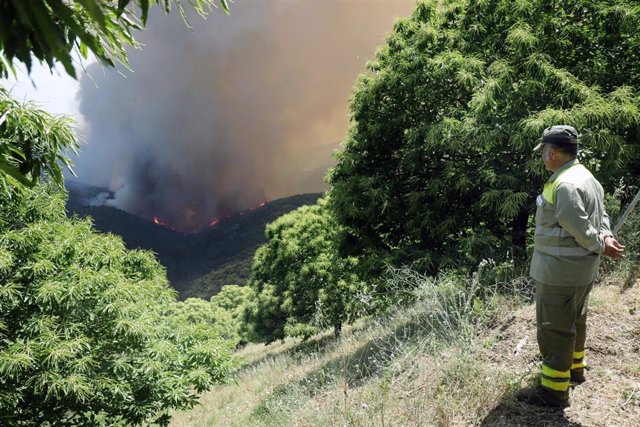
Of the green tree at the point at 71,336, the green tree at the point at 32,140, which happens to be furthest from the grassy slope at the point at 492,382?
the green tree at the point at 32,140

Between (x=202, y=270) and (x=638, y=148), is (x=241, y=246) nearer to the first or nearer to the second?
(x=202, y=270)

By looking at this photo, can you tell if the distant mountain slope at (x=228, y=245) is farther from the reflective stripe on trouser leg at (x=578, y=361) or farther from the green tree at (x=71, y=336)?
the reflective stripe on trouser leg at (x=578, y=361)

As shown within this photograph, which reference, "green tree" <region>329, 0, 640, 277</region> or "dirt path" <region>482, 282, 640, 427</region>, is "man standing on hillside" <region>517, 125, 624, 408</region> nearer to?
"dirt path" <region>482, 282, 640, 427</region>

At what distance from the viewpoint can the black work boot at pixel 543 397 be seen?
13.5ft

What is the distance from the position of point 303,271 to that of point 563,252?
20.9m

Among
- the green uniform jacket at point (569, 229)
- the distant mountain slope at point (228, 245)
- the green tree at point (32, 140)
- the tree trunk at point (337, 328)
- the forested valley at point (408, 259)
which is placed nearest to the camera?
the green tree at point (32, 140)

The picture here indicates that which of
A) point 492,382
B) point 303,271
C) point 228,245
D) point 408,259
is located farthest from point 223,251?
point 492,382

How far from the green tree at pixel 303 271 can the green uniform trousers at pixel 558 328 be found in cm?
1706

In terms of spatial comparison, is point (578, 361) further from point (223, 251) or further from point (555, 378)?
point (223, 251)

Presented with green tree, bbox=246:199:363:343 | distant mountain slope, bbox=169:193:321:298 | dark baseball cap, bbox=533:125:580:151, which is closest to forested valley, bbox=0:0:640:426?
dark baseball cap, bbox=533:125:580:151

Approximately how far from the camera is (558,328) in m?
3.98

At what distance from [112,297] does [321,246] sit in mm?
18333

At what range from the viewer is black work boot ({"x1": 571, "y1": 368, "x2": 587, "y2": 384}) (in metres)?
4.56

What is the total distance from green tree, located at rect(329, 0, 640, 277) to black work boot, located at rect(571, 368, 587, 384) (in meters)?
3.74
